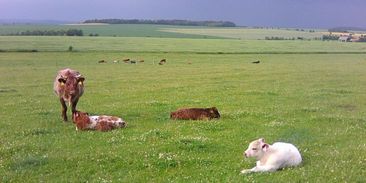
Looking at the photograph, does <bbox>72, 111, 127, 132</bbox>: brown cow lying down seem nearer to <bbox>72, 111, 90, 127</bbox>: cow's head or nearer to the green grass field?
<bbox>72, 111, 90, 127</bbox>: cow's head

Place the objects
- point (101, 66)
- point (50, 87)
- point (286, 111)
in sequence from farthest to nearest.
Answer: point (101, 66) < point (50, 87) < point (286, 111)

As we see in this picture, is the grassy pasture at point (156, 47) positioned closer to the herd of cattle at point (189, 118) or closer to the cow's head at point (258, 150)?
the herd of cattle at point (189, 118)

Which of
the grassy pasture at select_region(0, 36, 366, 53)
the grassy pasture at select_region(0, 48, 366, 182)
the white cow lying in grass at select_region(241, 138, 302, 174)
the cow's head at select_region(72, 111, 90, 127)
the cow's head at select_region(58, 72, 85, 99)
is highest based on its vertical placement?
the cow's head at select_region(58, 72, 85, 99)

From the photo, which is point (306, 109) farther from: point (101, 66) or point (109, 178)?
point (101, 66)

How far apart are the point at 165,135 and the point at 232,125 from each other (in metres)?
3.31

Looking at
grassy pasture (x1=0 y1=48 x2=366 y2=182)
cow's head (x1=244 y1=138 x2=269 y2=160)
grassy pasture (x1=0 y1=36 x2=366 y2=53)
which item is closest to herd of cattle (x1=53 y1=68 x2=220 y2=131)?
grassy pasture (x1=0 y1=48 x2=366 y2=182)

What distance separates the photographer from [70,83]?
20.7 m

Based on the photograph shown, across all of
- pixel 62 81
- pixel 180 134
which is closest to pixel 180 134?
pixel 180 134

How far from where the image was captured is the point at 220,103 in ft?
84.8

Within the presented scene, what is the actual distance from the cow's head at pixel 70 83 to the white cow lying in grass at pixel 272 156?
33.2 feet

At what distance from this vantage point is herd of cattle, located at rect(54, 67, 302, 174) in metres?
12.4

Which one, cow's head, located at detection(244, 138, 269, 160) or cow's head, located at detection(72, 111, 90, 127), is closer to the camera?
cow's head, located at detection(244, 138, 269, 160)

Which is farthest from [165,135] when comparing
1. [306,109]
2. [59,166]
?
[306,109]

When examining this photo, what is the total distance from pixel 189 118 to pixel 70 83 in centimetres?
526
